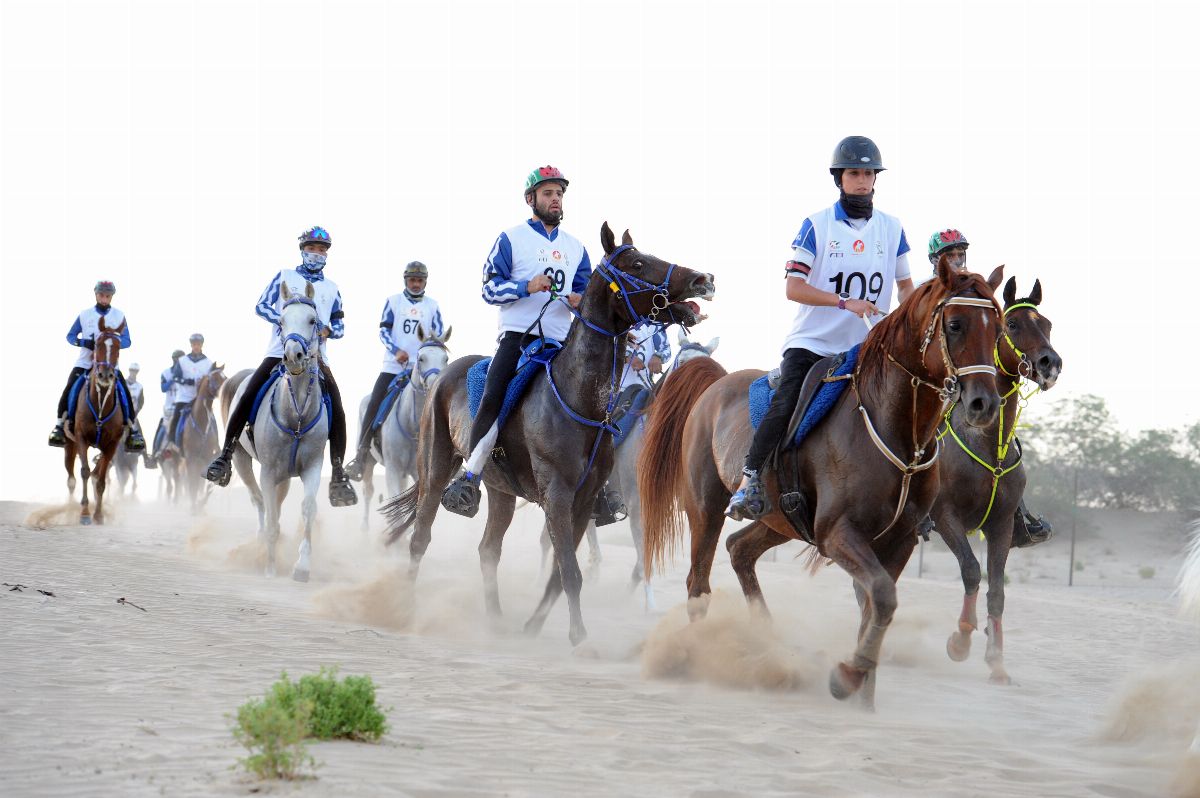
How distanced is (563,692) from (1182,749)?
10.7 feet

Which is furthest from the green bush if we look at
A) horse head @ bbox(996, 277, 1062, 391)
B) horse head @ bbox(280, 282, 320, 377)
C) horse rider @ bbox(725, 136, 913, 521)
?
horse head @ bbox(280, 282, 320, 377)

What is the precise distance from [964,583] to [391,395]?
30.6ft

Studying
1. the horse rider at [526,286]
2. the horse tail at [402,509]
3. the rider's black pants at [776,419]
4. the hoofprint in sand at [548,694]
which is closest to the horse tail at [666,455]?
the hoofprint in sand at [548,694]

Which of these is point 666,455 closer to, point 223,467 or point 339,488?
point 339,488

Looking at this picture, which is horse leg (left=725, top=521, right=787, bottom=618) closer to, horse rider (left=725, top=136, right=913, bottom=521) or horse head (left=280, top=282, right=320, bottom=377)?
horse rider (left=725, top=136, right=913, bottom=521)

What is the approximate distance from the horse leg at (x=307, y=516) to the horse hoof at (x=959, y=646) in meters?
6.99

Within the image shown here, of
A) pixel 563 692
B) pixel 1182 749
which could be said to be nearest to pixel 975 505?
pixel 1182 749

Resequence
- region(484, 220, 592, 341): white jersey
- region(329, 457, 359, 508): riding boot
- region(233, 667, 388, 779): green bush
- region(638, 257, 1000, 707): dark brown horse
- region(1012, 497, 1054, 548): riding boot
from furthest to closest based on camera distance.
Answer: region(329, 457, 359, 508): riding boot
region(1012, 497, 1054, 548): riding boot
region(484, 220, 592, 341): white jersey
region(638, 257, 1000, 707): dark brown horse
region(233, 667, 388, 779): green bush

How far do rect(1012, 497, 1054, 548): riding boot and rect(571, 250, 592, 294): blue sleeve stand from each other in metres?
4.05

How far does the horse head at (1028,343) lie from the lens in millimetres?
8422

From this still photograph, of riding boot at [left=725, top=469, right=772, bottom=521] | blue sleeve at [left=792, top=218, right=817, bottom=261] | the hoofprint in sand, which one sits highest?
blue sleeve at [left=792, top=218, right=817, bottom=261]

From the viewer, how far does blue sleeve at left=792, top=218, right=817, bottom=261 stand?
7.89 metres

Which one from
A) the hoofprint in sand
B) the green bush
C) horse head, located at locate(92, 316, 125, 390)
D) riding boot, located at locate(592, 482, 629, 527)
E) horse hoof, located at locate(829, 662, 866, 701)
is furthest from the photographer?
horse head, located at locate(92, 316, 125, 390)

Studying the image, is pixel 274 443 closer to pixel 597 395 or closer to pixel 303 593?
pixel 303 593
